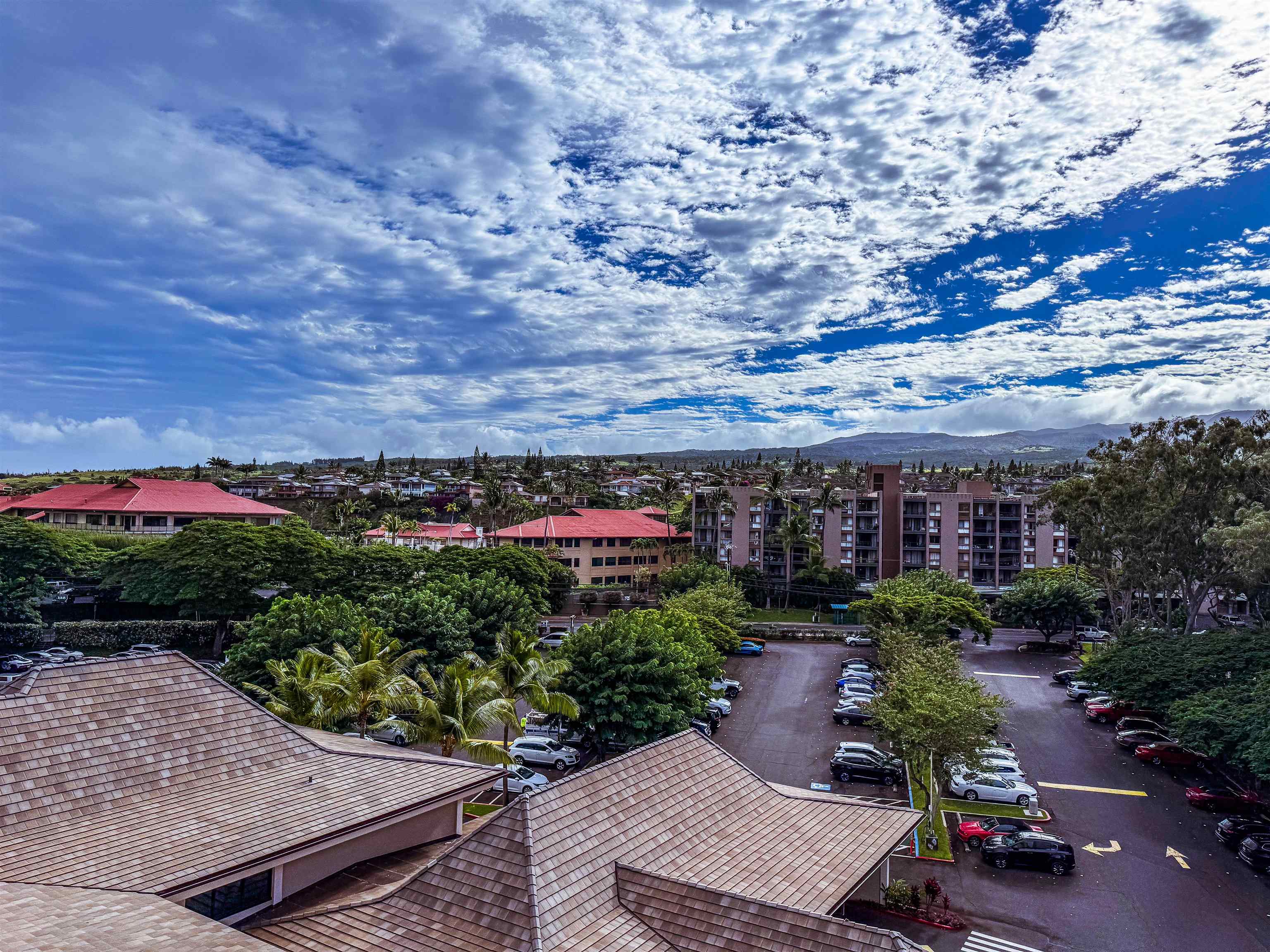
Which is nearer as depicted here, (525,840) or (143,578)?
(525,840)

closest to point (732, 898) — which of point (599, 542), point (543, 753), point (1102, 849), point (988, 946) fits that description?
point (988, 946)

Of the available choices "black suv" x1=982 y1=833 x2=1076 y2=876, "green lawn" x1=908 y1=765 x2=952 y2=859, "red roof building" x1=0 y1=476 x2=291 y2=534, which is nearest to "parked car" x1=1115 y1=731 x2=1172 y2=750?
"green lawn" x1=908 y1=765 x2=952 y2=859

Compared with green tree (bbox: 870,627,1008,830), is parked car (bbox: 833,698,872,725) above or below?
below

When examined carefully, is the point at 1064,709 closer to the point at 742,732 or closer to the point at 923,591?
the point at 923,591

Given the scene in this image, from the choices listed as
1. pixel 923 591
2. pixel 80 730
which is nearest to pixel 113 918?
pixel 80 730

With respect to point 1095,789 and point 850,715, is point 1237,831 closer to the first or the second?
point 1095,789

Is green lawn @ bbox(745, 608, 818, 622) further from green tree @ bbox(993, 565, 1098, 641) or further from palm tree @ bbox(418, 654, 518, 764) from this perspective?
palm tree @ bbox(418, 654, 518, 764)
